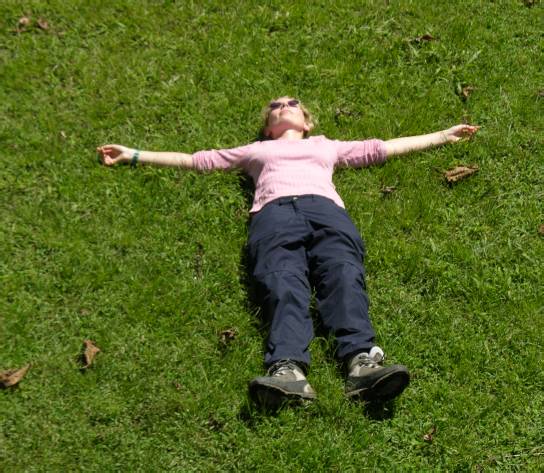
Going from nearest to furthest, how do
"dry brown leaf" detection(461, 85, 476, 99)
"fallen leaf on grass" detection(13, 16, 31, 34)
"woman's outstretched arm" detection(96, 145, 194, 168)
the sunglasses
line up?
"woman's outstretched arm" detection(96, 145, 194, 168) < the sunglasses < "dry brown leaf" detection(461, 85, 476, 99) < "fallen leaf on grass" detection(13, 16, 31, 34)

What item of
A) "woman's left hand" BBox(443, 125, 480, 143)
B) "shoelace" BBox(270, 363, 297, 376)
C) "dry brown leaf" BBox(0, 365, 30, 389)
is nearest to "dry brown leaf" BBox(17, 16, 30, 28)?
"dry brown leaf" BBox(0, 365, 30, 389)

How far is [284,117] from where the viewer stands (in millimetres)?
5938

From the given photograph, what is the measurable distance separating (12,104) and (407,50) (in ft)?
13.5

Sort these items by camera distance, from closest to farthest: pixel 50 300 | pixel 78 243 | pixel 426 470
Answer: pixel 426 470 < pixel 50 300 < pixel 78 243

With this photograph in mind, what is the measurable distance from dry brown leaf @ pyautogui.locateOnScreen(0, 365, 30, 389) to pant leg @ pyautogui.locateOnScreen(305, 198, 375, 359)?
7.15 feet

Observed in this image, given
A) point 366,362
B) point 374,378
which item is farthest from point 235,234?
point 374,378

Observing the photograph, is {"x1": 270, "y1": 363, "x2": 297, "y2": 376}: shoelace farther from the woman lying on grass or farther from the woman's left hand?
the woman's left hand

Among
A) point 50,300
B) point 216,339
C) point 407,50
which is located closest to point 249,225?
point 216,339

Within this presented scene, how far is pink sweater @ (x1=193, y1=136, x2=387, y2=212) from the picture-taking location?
213 inches

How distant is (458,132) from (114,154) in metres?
3.25

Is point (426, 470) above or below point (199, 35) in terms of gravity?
below

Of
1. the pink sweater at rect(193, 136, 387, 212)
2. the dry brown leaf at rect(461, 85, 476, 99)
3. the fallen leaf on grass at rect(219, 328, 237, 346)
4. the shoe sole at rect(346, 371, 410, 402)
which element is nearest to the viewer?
the shoe sole at rect(346, 371, 410, 402)

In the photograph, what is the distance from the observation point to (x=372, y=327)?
4.86 m

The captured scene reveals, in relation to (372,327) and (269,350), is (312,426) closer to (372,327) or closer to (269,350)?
(269,350)
